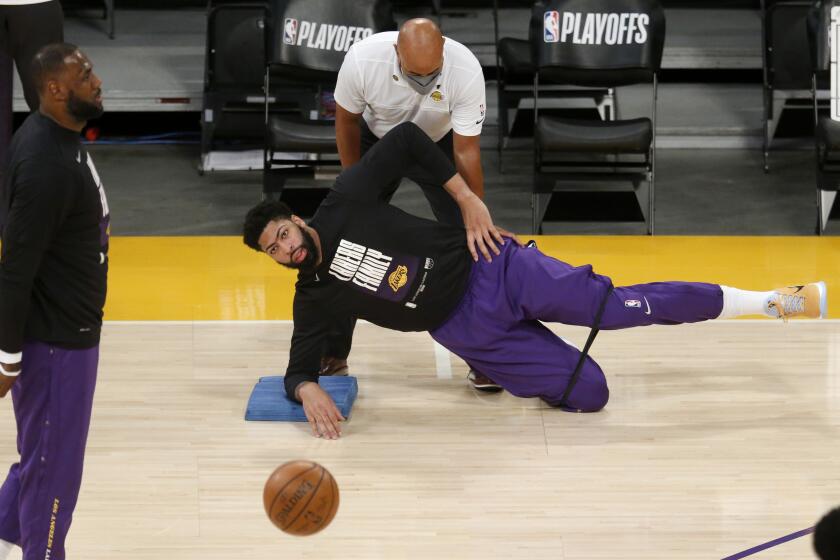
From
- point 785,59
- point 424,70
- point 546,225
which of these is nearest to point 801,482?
point 424,70

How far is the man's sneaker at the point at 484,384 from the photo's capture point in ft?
16.5

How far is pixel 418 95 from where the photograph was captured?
5.07 m

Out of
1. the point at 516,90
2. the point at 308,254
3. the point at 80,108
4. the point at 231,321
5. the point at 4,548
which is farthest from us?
the point at 516,90

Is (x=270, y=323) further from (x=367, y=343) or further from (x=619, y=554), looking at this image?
(x=619, y=554)

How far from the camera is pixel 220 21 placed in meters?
8.48

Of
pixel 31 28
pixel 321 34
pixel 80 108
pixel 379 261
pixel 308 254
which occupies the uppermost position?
pixel 80 108

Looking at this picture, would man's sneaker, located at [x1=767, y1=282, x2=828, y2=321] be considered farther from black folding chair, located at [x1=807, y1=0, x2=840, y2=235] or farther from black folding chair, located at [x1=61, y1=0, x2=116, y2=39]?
black folding chair, located at [x1=61, y1=0, x2=116, y2=39]

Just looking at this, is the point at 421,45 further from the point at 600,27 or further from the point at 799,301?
the point at 600,27

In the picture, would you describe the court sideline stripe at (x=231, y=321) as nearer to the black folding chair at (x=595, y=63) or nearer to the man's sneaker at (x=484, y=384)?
the man's sneaker at (x=484, y=384)

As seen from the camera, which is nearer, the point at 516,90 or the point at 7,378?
the point at 7,378

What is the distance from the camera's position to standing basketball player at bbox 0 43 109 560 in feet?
10.3

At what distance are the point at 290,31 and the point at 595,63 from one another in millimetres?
1704

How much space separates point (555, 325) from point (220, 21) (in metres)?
3.83

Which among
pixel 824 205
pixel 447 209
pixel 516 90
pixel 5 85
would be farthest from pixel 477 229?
pixel 516 90
